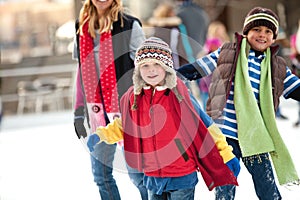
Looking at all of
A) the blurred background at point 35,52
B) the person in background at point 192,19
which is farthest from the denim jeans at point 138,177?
the blurred background at point 35,52

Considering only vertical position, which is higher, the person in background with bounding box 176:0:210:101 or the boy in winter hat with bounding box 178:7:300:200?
the person in background with bounding box 176:0:210:101

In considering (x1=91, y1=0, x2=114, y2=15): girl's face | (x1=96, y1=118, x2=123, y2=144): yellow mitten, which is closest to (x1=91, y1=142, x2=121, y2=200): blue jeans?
(x1=96, y1=118, x2=123, y2=144): yellow mitten

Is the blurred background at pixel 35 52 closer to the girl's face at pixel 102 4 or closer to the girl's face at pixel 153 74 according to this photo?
the girl's face at pixel 102 4

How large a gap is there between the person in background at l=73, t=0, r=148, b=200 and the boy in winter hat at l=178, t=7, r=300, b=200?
281 millimetres

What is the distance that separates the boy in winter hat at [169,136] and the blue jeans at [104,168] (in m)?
0.37

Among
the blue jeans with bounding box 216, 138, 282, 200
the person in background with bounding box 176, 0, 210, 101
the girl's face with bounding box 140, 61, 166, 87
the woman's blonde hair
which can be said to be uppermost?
the person in background with bounding box 176, 0, 210, 101

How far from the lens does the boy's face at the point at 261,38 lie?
263cm

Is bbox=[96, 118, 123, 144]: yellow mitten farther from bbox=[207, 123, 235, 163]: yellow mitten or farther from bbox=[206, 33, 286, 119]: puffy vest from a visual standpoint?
bbox=[206, 33, 286, 119]: puffy vest

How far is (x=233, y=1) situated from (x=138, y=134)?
13.5 m

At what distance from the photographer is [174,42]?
4691mm

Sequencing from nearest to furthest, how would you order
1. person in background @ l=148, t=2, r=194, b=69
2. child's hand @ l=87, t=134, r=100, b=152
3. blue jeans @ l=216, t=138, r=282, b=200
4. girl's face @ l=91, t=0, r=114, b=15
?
child's hand @ l=87, t=134, r=100, b=152 < blue jeans @ l=216, t=138, r=282, b=200 < girl's face @ l=91, t=0, r=114, b=15 < person in background @ l=148, t=2, r=194, b=69

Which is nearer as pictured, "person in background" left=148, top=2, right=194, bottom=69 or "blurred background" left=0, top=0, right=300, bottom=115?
"person in background" left=148, top=2, right=194, bottom=69

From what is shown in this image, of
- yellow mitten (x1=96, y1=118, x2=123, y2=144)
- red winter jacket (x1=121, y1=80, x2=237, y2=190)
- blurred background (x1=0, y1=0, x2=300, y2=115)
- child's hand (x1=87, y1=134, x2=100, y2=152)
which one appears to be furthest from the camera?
blurred background (x1=0, y1=0, x2=300, y2=115)

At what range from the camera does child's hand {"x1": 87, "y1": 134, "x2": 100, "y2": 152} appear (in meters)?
2.46
